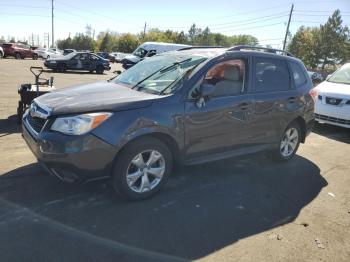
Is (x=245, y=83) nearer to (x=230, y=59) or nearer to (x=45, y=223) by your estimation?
(x=230, y=59)

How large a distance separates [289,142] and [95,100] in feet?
12.1

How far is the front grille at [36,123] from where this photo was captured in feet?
14.1

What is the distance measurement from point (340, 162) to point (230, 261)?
4294 mm

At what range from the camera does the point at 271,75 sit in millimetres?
5926

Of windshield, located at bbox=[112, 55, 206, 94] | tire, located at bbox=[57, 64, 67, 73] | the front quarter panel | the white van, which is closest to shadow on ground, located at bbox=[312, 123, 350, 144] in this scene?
windshield, located at bbox=[112, 55, 206, 94]

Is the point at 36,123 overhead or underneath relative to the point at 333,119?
overhead

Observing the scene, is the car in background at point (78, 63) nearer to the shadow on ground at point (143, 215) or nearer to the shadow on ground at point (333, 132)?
the shadow on ground at point (333, 132)

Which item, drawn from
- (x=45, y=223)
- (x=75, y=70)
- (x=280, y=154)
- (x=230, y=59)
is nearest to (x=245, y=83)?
(x=230, y=59)

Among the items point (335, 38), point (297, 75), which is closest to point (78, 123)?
point (297, 75)

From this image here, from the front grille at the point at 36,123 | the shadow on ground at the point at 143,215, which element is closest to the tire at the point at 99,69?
the shadow on ground at the point at 143,215

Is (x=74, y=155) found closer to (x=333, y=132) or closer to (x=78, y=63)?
(x=333, y=132)

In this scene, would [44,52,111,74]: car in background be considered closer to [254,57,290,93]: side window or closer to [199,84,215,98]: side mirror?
[254,57,290,93]: side window

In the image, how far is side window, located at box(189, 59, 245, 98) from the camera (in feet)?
16.5

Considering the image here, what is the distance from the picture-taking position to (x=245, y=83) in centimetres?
543
